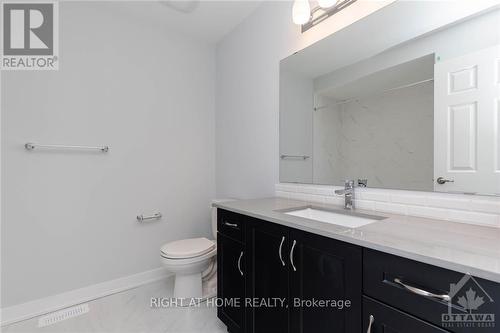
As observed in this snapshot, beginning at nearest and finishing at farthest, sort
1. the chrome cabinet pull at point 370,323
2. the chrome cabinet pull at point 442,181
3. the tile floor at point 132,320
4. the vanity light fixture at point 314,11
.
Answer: the chrome cabinet pull at point 370,323, the chrome cabinet pull at point 442,181, the vanity light fixture at point 314,11, the tile floor at point 132,320

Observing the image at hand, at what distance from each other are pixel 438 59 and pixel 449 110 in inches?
9.6

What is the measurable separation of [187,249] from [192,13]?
199 centimetres

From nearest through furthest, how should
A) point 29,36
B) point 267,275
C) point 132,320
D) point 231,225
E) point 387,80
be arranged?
1. point 267,275
2. point 387,80
3. point 231,225
4. point 132,320
5. point 29,36

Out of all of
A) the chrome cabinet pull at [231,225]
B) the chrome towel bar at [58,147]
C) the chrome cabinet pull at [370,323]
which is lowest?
the chrome cabinet pull at [370,323]

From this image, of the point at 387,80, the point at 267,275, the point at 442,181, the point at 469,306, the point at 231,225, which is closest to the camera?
the point at 469,306

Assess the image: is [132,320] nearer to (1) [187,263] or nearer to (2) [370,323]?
(1) [187,263]

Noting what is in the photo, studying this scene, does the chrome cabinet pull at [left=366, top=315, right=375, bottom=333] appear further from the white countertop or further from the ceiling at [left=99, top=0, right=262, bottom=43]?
the ceiling at [left=99, top=0, right=262, bottom=43]

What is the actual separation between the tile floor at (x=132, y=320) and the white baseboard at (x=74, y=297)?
59mm

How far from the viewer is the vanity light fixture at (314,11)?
56.2 inches

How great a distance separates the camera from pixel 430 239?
0.76 m

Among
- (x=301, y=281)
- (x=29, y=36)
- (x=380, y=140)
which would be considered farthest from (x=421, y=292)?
(x=29, y=36)

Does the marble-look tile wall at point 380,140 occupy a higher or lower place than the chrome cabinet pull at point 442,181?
higher

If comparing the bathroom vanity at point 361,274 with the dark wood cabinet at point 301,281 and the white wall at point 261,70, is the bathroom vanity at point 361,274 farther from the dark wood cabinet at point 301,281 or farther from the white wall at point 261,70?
the white wall at point 261,70

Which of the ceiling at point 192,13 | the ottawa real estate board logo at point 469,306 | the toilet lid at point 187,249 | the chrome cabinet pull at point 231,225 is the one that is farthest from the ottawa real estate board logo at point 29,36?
the ottawa real estate board logo at point 469,306
